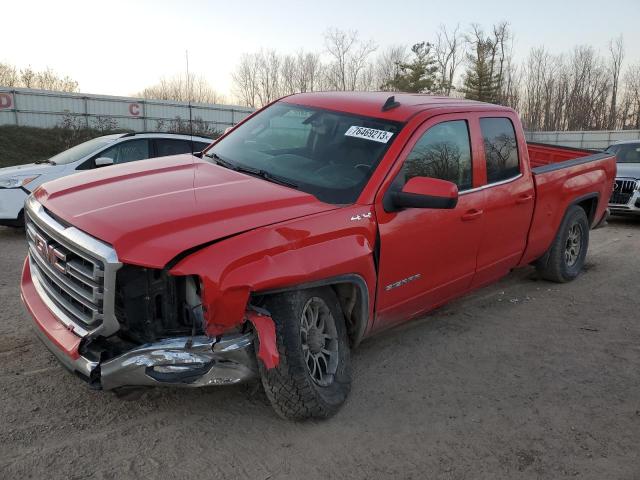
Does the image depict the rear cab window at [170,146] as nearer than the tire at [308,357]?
No

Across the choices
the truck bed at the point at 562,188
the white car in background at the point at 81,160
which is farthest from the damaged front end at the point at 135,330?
the white car in background at the point at 81,160

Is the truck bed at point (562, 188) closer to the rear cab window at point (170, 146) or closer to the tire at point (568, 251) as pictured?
the tire at point (568, 251)

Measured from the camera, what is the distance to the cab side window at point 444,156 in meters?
3.96

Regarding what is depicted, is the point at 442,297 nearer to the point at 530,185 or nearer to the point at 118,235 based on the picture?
the point at 530,185

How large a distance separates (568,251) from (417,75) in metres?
43.5

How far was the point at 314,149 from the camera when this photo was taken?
13.3 feet

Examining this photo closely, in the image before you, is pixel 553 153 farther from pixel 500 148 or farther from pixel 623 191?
pixel 623 191

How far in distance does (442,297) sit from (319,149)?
1511 mm

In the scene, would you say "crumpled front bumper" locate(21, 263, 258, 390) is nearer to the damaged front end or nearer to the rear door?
the damaged front end

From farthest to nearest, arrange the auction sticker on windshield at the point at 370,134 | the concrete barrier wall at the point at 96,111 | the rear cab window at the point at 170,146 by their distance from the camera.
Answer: the concrete barrier wall at the point at 96,111
the rear cab window at the point at 170,146
the auction sticker on windshield at the point at 370,134

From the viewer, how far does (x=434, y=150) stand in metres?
4.13

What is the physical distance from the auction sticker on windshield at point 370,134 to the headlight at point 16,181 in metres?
5.84

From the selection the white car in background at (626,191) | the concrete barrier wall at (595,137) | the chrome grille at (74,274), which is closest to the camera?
the chrome grille at (74,274)

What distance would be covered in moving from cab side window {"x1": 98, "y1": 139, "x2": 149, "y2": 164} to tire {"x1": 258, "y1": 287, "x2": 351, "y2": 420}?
247 inches
